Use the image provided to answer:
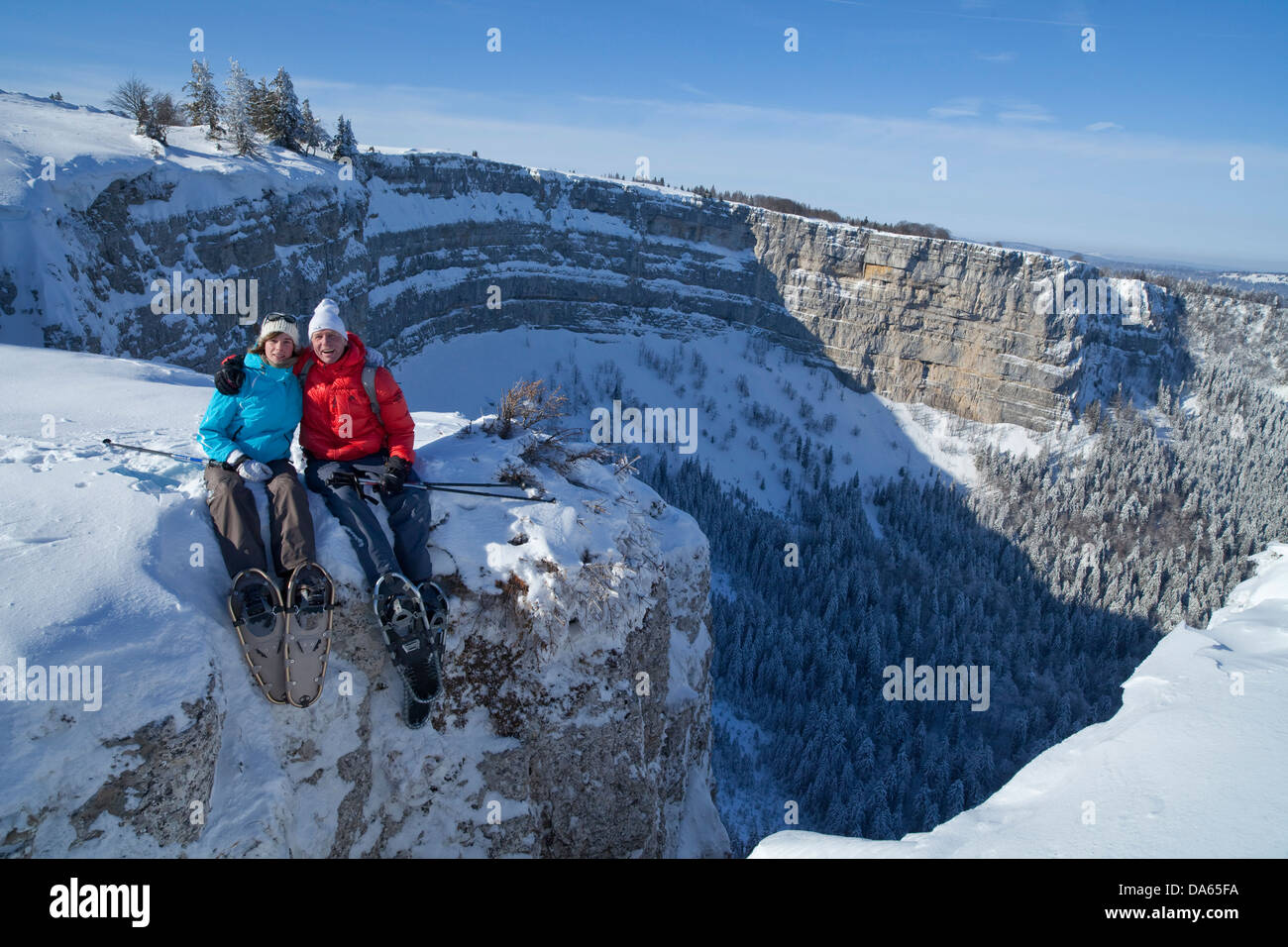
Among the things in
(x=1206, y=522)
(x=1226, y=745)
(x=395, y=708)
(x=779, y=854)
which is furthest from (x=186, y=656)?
(x=1206, y=522)

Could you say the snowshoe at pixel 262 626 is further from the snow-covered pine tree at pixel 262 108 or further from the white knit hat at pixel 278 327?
the snow-covered pine tree at pixel 262 108

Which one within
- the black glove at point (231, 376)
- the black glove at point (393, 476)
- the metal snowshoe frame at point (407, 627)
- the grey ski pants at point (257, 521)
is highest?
the black glove at point (231, 376)

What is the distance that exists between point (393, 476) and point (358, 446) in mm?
660

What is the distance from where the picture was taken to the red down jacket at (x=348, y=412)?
6.54m

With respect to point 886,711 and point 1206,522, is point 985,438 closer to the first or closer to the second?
point 1206,522

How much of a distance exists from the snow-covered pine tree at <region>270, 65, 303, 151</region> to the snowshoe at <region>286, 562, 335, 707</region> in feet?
106

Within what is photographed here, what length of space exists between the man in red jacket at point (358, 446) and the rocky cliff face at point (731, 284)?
31063 millimetres

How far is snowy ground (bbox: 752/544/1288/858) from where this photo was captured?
366 cm

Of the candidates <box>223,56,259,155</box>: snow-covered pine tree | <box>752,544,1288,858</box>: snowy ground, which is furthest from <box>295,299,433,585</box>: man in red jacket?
<box>223,56,259,155</box>: snow-covered pine tree

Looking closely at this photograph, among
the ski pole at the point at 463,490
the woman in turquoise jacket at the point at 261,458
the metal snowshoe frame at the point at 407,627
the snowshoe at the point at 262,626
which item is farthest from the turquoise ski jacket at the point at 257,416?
the metal snowshoe frame at the point at 407,627

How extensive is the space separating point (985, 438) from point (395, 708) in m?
67.5

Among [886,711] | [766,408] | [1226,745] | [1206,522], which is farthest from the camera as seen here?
[766,408]

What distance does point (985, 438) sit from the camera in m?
64.2

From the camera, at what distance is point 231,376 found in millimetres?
6008
